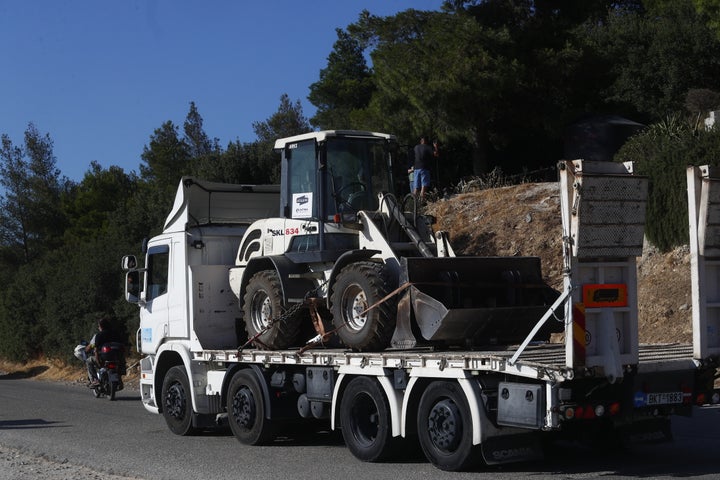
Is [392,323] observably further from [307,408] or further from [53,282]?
[53,282]

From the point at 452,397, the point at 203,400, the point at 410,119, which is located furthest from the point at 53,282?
the point at 452,397

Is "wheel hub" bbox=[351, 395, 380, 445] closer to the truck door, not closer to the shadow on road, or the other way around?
the truck door

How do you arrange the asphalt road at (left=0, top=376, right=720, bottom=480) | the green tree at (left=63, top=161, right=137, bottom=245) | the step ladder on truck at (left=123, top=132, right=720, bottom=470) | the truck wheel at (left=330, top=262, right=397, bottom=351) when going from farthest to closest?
the green tree at (left=63, top=161, right=137, bottom=245) → the truck wheel at (left=330, top=262, right=397, bottom=351) → the asphalt road at (left=0, top=376, right=720, bottom=480) → the step ladder on truck at (left=123, top=132, right=720, bottom=470)

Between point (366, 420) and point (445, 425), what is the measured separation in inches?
62.1

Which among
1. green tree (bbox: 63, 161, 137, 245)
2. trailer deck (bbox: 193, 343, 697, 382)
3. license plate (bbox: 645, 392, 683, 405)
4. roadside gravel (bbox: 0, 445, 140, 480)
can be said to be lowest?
roadside gravel (bbox: 0, 445, 140, 480)

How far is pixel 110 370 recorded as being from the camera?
20.9 metres

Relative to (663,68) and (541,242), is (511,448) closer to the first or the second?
(541,242)

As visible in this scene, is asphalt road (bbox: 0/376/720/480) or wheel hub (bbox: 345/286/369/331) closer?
asphalt road (bbox: 0/376/720/480)

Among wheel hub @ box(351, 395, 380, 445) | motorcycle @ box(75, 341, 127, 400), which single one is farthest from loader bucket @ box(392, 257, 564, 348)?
motorcycle @ box(75, 341, 127, 400)

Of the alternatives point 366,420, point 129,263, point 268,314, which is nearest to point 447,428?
point 366,420

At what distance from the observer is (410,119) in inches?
Answer: 1106

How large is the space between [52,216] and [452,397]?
164ft

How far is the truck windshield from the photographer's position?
13.1 meters

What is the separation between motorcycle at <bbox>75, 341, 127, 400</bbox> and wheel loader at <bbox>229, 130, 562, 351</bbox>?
7.68 m
